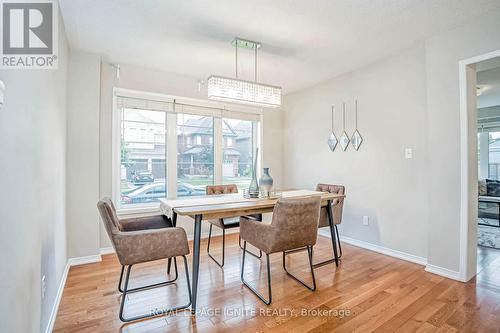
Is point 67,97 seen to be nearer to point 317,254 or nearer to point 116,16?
point 116,16

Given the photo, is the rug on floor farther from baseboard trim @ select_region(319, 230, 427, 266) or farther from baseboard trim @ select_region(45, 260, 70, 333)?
baseboard trim @ select_region(45, 260, 70, 333)

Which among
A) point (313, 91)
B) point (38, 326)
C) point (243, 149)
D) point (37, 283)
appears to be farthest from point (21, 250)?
point (313, 91)

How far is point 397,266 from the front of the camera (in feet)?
9.33

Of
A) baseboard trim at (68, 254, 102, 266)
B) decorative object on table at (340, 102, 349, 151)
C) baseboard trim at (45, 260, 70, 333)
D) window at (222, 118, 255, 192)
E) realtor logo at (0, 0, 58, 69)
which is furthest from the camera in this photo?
window at (222, 118, 255, 192)

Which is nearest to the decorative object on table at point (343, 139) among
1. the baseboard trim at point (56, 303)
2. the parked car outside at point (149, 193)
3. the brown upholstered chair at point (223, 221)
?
the brown upholstered chair at point (223, 221)

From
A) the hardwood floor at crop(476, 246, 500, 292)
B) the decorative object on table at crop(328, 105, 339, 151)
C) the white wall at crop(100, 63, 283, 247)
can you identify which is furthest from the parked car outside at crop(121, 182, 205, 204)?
the hardwood floor at crop(476, 246, 500, 292)

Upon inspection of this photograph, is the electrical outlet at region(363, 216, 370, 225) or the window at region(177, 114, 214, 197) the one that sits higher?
the window at region(177, 114, 214, 197)

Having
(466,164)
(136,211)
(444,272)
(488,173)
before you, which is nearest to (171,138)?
(136,211)

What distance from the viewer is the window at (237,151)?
14.4ft

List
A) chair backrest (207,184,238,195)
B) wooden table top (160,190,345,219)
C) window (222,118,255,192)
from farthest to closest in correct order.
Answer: window (222,118,255,192) < chair backrest (207,184,238,195) < wooden table top (160,190,345,219)

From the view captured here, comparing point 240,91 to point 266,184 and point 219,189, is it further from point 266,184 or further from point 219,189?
point 219,189

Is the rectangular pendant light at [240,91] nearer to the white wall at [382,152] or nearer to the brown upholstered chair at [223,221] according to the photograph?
the brown upholstered chair at [223,221]

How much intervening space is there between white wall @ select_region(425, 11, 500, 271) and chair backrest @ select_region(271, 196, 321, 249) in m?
1.42

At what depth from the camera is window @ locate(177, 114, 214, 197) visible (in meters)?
3.92
